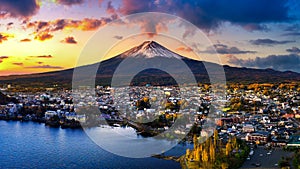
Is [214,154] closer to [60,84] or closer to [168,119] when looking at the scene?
[168,119]

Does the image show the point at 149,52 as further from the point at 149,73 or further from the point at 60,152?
the point at 60,152

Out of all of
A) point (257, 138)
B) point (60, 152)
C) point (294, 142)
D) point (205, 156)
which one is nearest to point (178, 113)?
point (257, 138)

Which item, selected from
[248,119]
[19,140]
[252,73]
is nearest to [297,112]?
[248,119]

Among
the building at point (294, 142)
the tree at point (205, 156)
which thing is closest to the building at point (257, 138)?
the building at point (294, 142)

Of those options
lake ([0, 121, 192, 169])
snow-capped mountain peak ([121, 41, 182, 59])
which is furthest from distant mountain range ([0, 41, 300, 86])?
lake ([0, 121, 192, 169])

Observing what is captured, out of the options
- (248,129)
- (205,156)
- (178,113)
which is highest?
(178,113)
